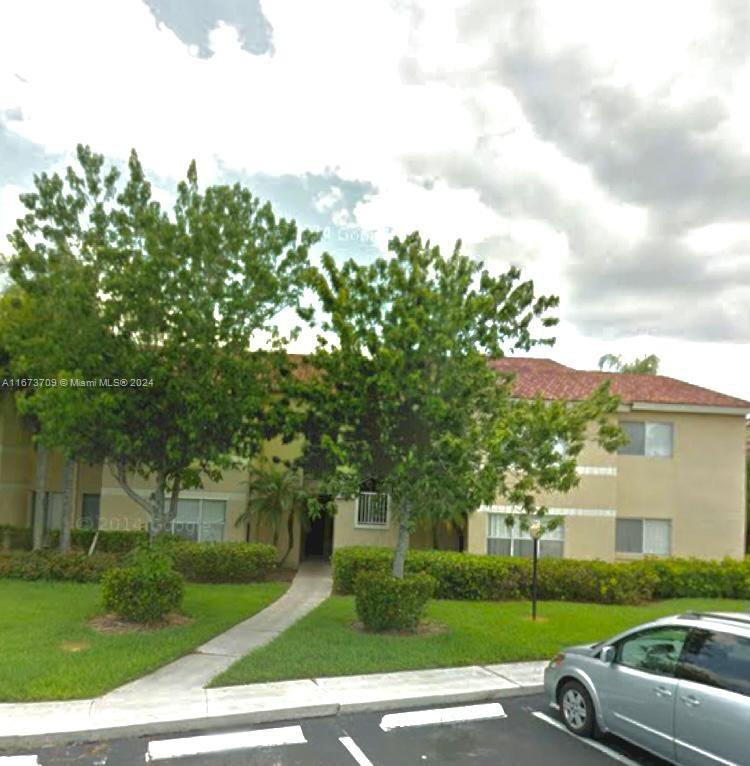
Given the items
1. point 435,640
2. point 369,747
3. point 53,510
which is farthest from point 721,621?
point 53,510

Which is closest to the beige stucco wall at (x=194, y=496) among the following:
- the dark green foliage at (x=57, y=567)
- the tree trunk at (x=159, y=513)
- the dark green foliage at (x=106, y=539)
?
the dark green foliage at (x=106, y=539)

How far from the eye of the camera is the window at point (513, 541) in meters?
20.0

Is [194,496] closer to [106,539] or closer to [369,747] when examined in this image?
[106,539]

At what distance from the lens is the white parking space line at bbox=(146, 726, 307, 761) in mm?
6730

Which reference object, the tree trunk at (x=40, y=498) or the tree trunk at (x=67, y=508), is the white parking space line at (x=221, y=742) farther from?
the tree trunk at (x=40, y=498)

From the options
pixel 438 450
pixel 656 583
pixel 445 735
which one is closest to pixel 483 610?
pixel 438 450

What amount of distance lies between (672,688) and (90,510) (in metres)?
19.9

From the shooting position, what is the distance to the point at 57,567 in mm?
16969

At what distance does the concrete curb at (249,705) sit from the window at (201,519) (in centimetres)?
1276

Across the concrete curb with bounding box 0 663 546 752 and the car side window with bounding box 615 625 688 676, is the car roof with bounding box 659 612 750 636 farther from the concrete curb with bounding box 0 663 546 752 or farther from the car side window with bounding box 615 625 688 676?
the concrete curb with bounding box 0 663 546 752

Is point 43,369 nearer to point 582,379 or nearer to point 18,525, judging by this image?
point 18,525

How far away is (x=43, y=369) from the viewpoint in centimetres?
1263

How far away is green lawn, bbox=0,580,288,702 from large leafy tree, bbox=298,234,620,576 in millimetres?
3632

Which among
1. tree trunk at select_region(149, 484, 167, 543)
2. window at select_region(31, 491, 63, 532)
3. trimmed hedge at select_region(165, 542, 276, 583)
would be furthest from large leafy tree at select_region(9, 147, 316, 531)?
window at select_region(31, 491, 63, 532)
